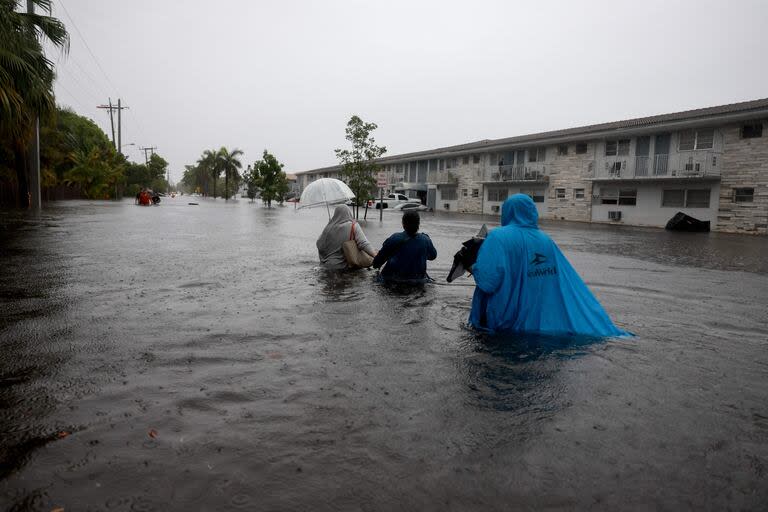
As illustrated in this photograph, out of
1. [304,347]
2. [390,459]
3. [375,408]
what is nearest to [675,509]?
[390,459]

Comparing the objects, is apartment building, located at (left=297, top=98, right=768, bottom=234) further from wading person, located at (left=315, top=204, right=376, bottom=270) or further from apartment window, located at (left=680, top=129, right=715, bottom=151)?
wading person, located at (left=315, top=204, right=376, bottom=270)

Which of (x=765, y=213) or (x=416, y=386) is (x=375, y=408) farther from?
(x=765, y=213)

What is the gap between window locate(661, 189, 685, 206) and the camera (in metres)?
31.4

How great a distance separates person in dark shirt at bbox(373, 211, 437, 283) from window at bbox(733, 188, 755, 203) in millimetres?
27257

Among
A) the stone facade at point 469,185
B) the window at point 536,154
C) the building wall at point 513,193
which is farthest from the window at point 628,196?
the stone facade at point 469,185

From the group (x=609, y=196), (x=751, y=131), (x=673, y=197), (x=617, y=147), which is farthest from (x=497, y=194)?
(x=751, y=131)

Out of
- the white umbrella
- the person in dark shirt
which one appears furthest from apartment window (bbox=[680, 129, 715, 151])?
the person in dark shirt

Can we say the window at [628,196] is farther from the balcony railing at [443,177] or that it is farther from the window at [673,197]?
the balcony railing at [443,177]

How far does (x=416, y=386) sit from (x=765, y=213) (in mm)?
30110

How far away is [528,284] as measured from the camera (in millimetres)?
5004

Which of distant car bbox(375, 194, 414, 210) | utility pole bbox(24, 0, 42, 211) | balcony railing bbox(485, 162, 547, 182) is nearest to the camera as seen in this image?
utility pole bbox(24, 0, 42, 211)

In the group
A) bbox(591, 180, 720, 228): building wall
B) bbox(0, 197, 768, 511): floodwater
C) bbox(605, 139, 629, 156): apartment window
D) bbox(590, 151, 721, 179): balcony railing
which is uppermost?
bbox(605, 139, 629, 156): apartment window

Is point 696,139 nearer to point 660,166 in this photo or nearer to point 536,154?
point 660,166

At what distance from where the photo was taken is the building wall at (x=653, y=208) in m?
29.7
